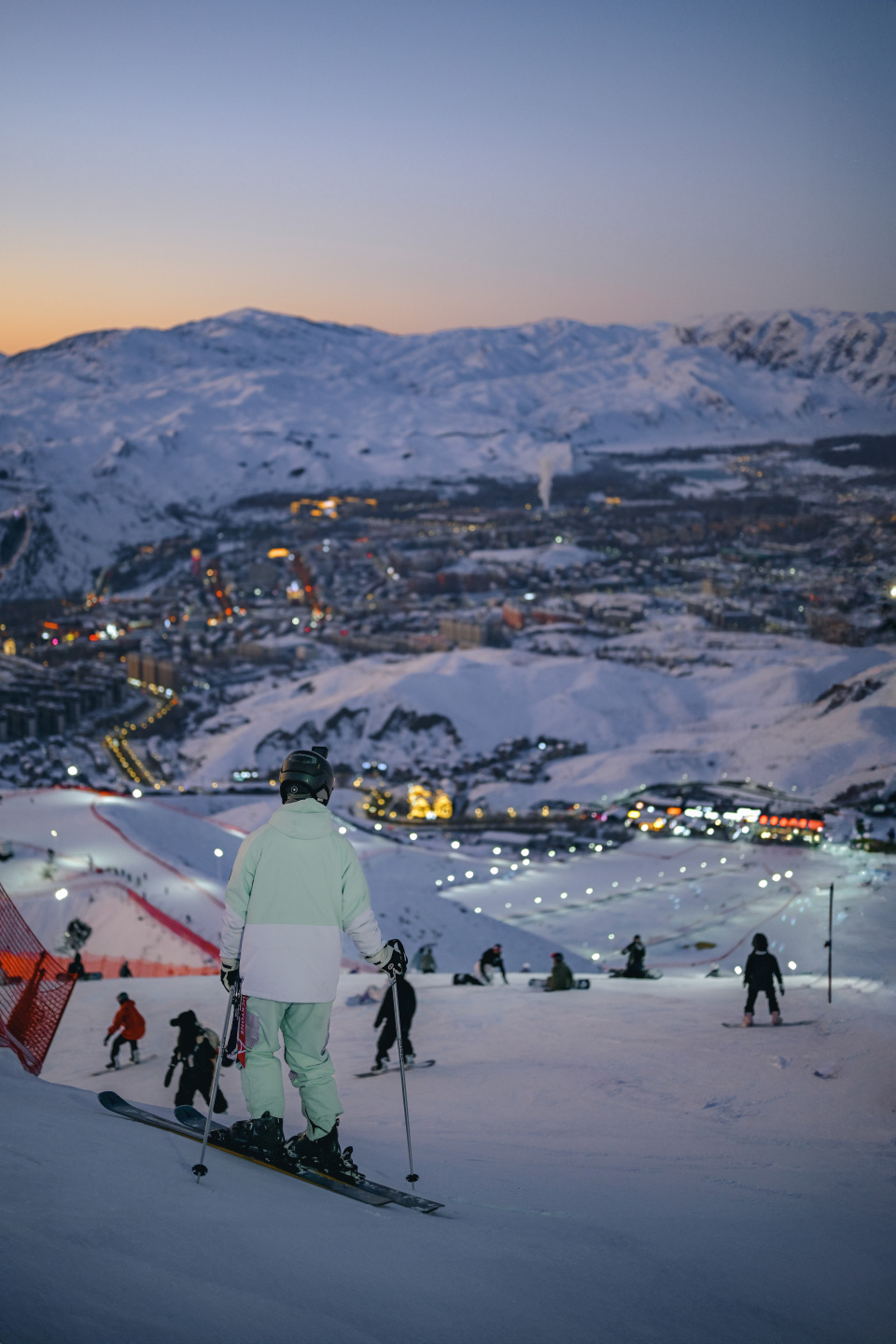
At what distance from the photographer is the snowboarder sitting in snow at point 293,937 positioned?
2357 mm

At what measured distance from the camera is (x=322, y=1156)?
8.02 ft

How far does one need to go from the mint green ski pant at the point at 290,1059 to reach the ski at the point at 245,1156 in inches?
3.9

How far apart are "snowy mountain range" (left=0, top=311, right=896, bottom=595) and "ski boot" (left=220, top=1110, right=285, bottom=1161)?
87.2 metres

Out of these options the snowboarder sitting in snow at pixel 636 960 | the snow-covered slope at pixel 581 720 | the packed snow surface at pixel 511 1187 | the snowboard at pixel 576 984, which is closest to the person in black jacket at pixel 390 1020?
the packed snow surface at pixel 511 1187

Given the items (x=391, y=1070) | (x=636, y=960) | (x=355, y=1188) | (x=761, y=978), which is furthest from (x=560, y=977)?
(x=355, y=1188)

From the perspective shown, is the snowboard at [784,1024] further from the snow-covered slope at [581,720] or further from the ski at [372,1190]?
the snow-covered slope at [581,720]

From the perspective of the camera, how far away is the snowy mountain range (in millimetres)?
106312

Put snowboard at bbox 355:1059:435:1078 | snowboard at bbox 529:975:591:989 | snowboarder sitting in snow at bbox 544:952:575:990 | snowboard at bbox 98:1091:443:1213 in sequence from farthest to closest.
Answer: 1. snowboard at bbox 529:975:591:989
2. snowboarder sitting in snow at bbox 544:952:575:990
3. snowboard at bbox 355:1059:435:1078
4. snowboard at bbox 98:1091:443:1213

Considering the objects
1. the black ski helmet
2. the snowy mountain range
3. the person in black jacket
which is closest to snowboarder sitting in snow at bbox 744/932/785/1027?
the person in black jacket

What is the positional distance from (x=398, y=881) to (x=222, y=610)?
5462 cm

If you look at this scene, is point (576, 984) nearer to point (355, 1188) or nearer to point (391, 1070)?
point (391, 1070)

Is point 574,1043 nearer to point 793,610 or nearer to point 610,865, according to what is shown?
point 610,865

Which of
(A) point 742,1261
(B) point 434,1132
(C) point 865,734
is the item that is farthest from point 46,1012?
(C) point 865,734

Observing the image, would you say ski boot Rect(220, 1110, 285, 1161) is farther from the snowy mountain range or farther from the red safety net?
the snowy mountain range
